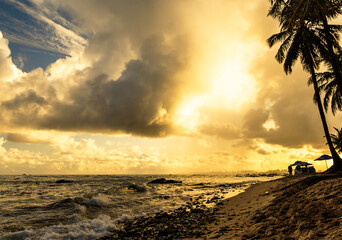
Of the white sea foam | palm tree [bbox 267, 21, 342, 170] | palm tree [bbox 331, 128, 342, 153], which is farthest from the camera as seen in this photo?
palm tree [bbox 331, 128, 342, 153]

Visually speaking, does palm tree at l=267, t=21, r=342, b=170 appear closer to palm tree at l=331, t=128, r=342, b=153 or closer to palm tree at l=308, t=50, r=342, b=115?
palm tree at l=308, t=50, r=342, b=115

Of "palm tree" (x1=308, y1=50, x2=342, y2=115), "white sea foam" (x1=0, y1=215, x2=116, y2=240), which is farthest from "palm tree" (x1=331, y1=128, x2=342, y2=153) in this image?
"white sea foam" (x1=0, y1=215, x2=116, y2=240)

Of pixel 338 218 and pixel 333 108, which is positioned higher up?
pixel 333 108

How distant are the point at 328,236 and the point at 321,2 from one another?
32.5 feet

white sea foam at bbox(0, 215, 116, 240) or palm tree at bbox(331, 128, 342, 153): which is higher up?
palm tree at bbox(331, 128, 342, 153)

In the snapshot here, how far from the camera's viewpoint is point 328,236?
4.46m

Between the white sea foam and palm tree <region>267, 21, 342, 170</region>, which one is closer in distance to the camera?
the white sea foam

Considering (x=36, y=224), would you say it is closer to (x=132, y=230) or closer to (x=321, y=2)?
(x=132, y=230)

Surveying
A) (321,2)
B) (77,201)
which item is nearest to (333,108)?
(321,2)

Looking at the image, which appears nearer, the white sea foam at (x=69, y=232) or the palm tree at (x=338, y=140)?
the white sea foam at (x=69, y=232)

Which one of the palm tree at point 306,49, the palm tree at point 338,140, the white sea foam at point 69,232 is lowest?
the white sea foam at point 69,232

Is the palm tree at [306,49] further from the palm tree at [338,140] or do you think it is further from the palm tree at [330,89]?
the palm tree at [338,140]

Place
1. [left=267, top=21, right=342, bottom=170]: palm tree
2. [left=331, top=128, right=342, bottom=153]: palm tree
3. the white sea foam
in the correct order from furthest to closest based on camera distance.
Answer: [left=331, top=128, right=342, bottom=153]: palm tree < [left=267, top=21, right=342, bottom=170]: palm tree < the white sea foam

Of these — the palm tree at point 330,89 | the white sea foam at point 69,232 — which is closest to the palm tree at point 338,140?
the palm tree at point 330,89
